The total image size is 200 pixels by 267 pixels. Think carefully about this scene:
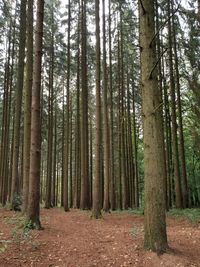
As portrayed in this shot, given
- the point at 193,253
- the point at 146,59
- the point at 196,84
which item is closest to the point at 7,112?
the point at 196,84

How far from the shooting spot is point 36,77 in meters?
9.46

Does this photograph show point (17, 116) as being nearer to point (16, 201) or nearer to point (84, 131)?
point (16, 201)

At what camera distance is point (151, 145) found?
6.43m

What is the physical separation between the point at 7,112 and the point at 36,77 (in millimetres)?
13663

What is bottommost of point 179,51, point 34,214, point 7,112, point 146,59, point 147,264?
point 147,264

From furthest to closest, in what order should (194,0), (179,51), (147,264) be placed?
1. (179,51)
2. (194,0)
3. (147,264)

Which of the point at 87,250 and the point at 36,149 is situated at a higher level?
the point at 36,149

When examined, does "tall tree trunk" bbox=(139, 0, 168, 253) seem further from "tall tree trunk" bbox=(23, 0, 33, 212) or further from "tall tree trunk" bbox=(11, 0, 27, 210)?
"tall tree trunk" bbox=(11, 0, 27, 210)

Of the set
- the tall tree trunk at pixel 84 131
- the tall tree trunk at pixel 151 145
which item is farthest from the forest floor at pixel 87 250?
the tall tree trunk at pixel 84 131

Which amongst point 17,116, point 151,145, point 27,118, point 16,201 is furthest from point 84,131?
point 151,145

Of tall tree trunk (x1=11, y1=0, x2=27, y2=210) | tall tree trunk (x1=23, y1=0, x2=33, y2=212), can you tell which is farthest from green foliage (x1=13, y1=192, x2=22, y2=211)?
tall tree trunk (x1=23, y1=0, x2=33, y2=212)

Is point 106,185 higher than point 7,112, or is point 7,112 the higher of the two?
point 7,112

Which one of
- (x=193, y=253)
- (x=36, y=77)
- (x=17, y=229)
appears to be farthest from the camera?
(x=36, y=77)

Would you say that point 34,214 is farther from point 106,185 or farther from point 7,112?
point 7,112
